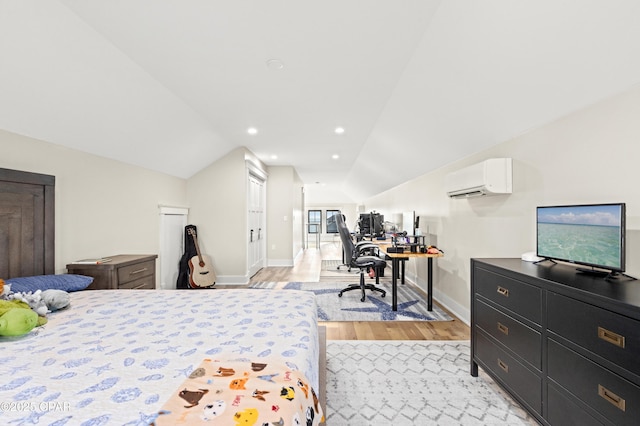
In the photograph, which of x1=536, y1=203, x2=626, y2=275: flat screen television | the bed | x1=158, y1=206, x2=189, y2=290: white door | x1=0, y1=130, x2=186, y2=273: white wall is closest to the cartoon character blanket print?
the bed

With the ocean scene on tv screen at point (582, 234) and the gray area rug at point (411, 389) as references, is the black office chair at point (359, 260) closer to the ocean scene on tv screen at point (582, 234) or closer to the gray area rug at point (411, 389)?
the gray area rug at point (411, 389)

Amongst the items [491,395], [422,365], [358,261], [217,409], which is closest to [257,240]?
[358,261]

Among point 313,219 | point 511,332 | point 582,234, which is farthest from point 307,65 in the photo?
point 313,219

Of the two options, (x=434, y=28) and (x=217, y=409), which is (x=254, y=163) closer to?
(x=434, y=28)

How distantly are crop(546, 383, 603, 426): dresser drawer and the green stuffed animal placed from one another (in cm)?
272

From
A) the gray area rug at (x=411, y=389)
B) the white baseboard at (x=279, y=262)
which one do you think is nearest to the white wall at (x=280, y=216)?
the white baseboard at (x=279, y=262)

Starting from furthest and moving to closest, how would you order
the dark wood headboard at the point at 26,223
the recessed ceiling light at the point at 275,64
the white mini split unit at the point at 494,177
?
the white mini split unit at the point at 494,177
the recessed ceiling light at the point at 275,64
the dark wood headboard at the point at 26,223

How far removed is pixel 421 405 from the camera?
187 cm

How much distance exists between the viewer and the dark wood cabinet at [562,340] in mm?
1115

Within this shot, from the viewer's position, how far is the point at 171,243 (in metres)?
4.61

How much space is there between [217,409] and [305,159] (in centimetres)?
576

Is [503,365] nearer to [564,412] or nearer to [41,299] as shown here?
[564,412]

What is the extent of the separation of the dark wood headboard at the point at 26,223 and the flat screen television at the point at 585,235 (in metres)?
3.99

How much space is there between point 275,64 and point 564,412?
2968 millimetres
